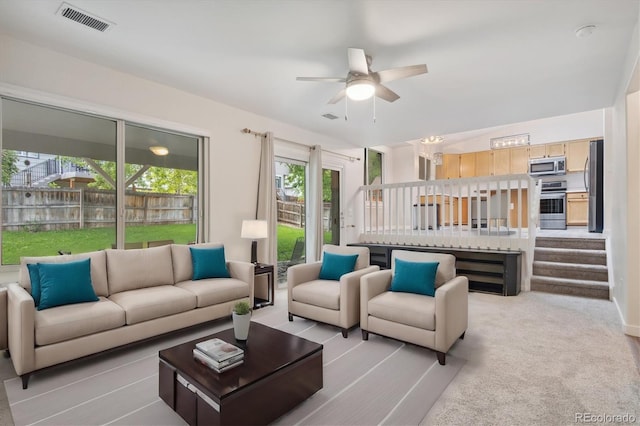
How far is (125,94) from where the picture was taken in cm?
369

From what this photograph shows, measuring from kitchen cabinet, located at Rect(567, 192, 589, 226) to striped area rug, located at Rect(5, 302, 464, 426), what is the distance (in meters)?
7.89

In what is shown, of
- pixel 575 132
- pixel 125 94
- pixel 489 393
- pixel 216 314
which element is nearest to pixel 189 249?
pixel 216 314

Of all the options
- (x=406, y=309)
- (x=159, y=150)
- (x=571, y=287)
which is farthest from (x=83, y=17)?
(x=571, y=287)

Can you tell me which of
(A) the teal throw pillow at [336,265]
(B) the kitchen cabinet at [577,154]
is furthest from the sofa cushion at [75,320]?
(B) the kitchen cabinet at [577,154]

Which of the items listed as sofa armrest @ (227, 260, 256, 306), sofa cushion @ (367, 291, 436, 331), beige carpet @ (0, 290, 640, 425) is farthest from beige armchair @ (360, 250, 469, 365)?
sofa armrest @ (227, 260, 256, 306)

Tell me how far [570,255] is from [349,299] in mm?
4659

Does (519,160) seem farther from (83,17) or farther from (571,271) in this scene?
(83,17)

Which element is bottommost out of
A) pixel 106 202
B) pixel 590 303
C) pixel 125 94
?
pixel 590 303

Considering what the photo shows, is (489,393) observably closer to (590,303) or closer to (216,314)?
(216,314)

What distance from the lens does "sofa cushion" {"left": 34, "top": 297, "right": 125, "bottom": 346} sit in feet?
7.79

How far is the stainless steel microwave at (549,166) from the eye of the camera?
8.27 metres

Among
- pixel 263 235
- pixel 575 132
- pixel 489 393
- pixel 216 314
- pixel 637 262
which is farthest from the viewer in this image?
pixel 575 132

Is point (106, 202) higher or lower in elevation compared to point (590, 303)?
higher

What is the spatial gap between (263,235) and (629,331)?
4.23m
